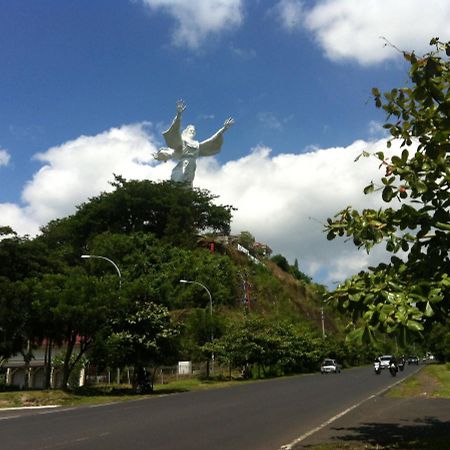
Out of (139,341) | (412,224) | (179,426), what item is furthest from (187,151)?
(412,224)

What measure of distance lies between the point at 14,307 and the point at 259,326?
70.2 feet

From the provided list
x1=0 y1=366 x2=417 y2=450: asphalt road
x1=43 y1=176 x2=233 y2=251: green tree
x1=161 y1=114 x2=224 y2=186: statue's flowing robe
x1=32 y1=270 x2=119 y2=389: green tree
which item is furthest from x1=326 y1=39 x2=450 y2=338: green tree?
x1=161 y1=114 x2=224 y2=186: statue's flowing robe

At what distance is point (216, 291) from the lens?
2203 inches

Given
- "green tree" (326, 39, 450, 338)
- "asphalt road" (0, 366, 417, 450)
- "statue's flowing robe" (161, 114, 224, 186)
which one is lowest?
"asphalt road" (0, 366, 417, 450)

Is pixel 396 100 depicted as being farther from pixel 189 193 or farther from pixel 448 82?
pixel 189 193

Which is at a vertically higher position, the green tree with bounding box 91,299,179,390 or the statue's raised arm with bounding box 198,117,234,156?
the statue's raised arm with bounding box 198,117,234,156

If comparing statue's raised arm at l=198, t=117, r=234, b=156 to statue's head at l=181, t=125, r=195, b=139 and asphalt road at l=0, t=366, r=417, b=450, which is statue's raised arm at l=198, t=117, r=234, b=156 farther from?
asphalt road at l=0, t=366, r=417, b=450

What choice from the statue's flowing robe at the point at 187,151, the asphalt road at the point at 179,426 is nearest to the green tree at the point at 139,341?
the asphalt road at the point at 179,426

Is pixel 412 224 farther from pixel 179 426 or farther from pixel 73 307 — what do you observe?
pixel 73 307

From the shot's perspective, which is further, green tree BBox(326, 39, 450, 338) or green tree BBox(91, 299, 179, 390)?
green tree BBox(91, 299, 179, 390)

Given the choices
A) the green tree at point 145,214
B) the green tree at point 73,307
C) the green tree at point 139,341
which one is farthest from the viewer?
the green tree at point 145,214

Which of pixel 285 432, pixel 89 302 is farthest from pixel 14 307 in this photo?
pixel 285 432

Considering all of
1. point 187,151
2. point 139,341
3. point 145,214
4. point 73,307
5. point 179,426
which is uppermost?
point 187,151

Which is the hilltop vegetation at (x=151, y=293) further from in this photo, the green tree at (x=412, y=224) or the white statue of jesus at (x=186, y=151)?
the green tree at (x=412, y=224)
